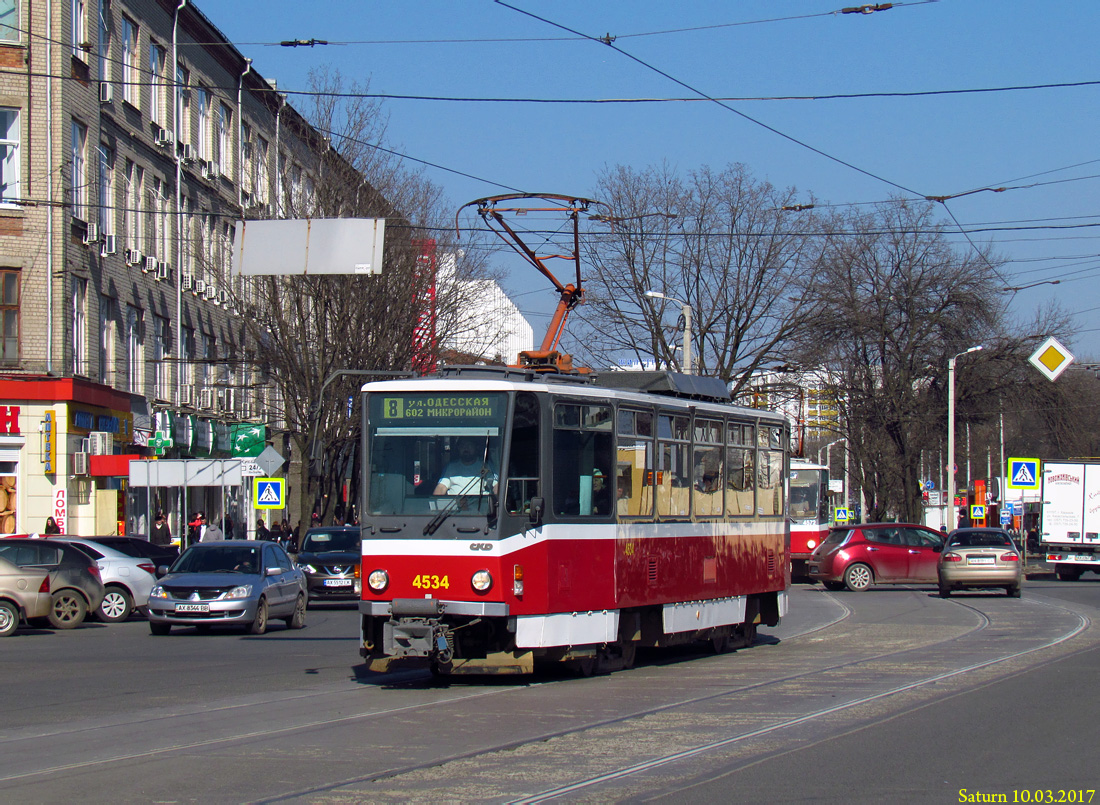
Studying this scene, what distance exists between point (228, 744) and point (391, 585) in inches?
133

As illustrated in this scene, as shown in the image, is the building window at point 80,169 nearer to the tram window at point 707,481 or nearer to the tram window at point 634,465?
the tram window at point 707,481

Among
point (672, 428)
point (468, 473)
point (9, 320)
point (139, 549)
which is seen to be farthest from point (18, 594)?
point (9, 320)

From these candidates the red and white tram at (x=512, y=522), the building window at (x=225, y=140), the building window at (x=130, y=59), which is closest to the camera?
the red and white tram at (x=512, y=522)

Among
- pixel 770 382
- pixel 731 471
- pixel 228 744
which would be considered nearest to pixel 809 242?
pixel 770 382

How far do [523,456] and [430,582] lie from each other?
1446 millimetres

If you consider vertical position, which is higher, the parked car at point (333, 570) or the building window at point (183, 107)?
the building window at point (183, 107)

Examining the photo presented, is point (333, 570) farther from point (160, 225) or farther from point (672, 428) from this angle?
point (160, 225)

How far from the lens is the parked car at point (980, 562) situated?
28266 mm

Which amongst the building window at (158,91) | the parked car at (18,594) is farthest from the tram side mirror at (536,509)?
the building window at (158,91)

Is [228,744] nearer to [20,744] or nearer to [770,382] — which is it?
[20,744]

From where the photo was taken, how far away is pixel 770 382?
44.9 m

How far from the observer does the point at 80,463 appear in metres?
32.3

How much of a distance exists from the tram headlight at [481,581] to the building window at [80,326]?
22906 millimetres

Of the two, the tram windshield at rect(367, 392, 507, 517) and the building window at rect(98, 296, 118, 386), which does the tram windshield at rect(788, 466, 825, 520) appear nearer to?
the building window at rect(98, 296, 118, 386)
